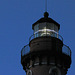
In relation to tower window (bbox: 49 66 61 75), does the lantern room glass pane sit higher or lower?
higher

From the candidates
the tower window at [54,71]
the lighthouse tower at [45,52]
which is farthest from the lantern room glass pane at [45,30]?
the tower window at [54,71]

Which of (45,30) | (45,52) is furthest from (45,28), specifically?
(45,52)

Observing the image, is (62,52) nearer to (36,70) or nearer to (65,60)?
(65,60)

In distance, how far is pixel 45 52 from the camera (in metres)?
28.1

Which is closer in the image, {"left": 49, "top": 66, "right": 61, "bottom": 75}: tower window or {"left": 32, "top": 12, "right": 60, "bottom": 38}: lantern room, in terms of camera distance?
{"left": 49, "top": 66, "right": 61, "bottom": 75}: tower window

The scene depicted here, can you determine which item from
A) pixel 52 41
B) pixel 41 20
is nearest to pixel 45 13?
pixel 41 20

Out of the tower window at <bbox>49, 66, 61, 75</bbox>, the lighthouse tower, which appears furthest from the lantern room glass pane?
the tower window at <bbox>49, 66, 61, 75</bbox>

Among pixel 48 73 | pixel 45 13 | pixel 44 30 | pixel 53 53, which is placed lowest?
pixel 48 73

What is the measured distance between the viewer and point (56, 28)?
30.1 meters

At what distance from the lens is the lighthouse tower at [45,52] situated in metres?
28.1

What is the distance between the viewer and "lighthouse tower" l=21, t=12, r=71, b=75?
92.2ft

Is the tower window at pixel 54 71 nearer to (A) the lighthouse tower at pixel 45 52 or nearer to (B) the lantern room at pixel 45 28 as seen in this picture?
(A) the lighthouse tower at pixel 45 52

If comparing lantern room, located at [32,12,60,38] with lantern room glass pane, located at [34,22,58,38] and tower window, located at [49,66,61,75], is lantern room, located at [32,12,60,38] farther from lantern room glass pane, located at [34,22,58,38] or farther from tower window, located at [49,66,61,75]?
tower window, located at [49,66,61,75]

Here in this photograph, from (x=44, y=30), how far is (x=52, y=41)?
58.2 inches
